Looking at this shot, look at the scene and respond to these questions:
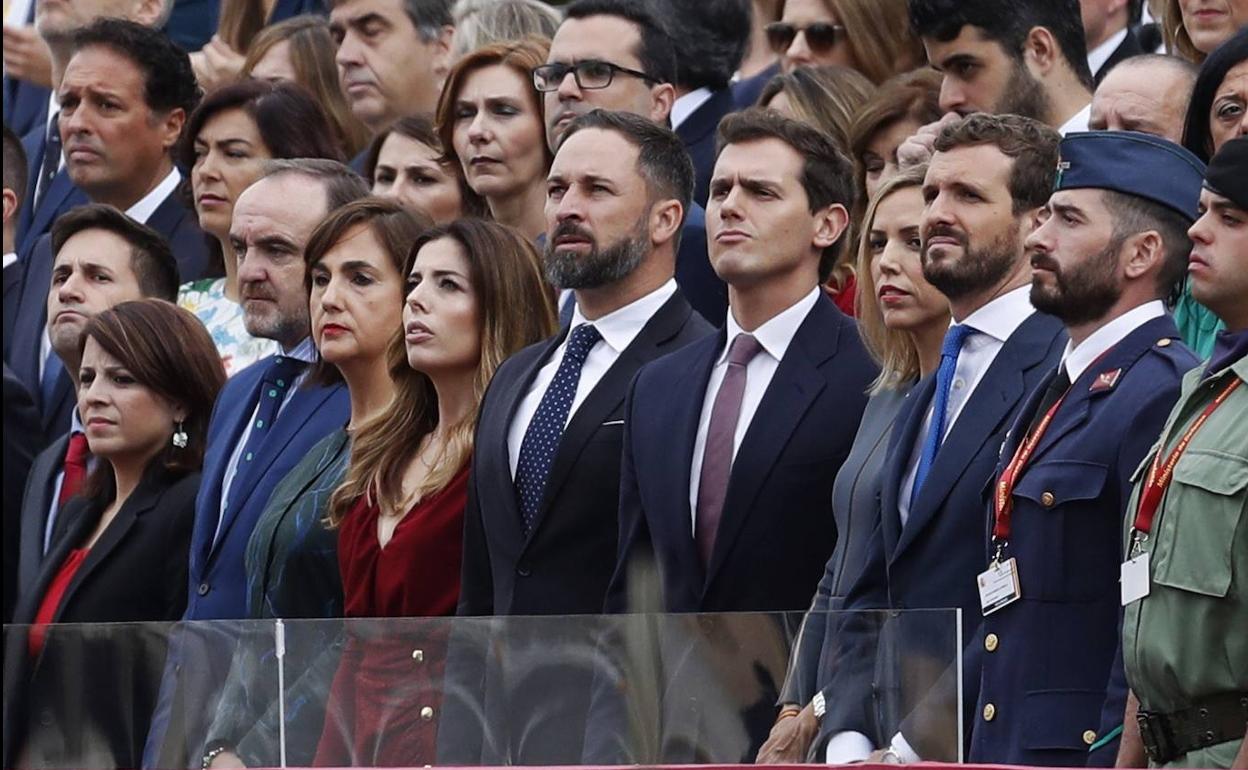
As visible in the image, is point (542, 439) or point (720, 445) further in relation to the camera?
point (542, 439)

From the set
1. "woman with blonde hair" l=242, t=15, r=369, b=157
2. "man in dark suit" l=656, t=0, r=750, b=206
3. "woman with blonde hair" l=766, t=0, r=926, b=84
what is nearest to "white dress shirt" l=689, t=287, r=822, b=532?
"woman with blonde hair" l=766, t=0, r=926, b=84

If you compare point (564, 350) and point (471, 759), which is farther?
point (564, 350)

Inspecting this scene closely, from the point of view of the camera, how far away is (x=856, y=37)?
382 inches

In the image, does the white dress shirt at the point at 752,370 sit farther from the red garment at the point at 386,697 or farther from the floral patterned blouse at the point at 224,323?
the floral patterned blouse at the point at 224,323

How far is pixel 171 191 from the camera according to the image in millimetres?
11031

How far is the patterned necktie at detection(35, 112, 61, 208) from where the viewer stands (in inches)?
471

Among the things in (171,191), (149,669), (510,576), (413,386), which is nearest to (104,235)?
(171,191)

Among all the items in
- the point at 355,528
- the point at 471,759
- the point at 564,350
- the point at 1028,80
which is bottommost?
the point at 471,759

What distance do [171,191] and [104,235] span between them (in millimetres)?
1074

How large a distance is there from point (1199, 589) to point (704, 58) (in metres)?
4.71

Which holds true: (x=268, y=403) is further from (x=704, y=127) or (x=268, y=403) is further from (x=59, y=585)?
(x=704, y=127)

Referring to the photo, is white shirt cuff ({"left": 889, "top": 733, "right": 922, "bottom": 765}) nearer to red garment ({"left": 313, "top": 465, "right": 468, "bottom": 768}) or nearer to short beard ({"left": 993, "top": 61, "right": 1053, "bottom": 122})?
red garment ({"left": 313, "top": 465, "right": 468, "bottom": 768})

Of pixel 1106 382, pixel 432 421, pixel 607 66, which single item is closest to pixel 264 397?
pixel 432 421

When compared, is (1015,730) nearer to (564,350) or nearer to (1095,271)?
(1095,271)
